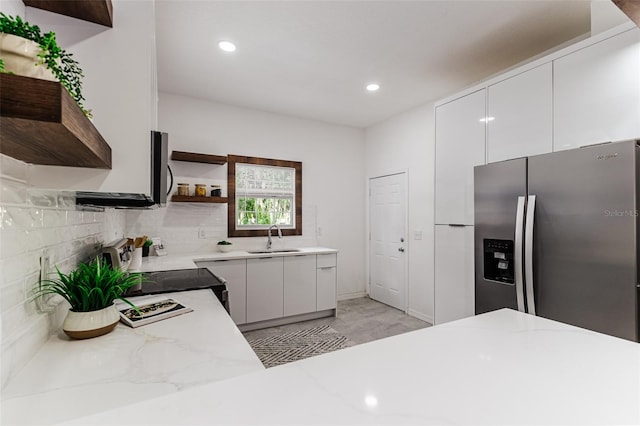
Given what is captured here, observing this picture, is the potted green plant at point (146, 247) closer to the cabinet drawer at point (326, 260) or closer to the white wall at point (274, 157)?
the white wall at point (274, 157)

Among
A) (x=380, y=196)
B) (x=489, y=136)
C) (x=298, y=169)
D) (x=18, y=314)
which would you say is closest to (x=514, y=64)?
(x=489, y=136)

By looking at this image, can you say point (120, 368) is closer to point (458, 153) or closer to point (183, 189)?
point (458, 153)

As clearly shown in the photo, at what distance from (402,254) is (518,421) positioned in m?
3.87

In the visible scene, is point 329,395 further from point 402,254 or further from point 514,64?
point 402,254

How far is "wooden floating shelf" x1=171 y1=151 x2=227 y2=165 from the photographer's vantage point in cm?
354

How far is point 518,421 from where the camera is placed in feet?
1.58

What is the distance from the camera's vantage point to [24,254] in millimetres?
893

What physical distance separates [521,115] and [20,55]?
269 centimetres

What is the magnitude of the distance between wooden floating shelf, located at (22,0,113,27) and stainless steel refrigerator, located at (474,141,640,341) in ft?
7.53

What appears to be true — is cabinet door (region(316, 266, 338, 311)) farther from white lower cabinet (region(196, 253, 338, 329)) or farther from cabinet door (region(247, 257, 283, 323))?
cabinet door (region(247, 257, 283, 323))

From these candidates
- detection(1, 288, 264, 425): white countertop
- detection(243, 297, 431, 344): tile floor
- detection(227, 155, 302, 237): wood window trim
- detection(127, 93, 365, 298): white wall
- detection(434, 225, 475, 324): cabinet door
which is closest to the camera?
detection(1, 288, 264, 425): white countertop

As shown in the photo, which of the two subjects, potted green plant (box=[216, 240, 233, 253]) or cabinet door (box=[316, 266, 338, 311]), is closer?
potted green plant (box=[216, 240, 233, 253])

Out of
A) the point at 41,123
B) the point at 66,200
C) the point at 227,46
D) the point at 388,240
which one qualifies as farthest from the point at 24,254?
the point at 388,240

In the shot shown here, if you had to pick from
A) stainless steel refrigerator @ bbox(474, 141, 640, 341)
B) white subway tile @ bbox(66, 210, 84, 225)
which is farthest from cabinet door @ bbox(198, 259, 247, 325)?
stainless steel refrigerator @ bbox(474, 141, 640, 341)
